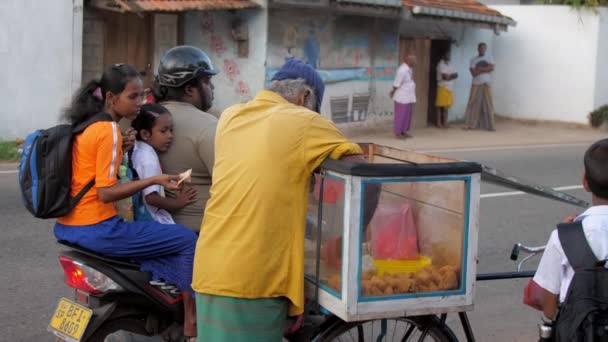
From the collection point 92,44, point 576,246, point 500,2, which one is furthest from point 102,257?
point 500,2

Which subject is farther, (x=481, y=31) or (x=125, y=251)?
(x=481, y=31)

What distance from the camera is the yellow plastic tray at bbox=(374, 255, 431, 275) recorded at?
3.35 meters

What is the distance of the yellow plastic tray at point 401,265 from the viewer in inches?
132

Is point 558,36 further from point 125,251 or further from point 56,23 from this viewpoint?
point 125,251

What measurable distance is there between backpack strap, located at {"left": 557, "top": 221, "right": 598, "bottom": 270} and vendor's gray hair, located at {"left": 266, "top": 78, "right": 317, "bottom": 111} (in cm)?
107

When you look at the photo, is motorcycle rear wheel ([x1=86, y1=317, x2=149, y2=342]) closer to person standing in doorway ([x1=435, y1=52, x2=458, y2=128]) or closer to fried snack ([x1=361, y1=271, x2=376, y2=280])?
fried snack ([x1=361, y1=271, x2=376, y2=280])

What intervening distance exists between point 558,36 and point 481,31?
1.95m

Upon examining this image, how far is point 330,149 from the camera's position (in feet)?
10.4

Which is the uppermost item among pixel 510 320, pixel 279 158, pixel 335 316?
pixel 279 158

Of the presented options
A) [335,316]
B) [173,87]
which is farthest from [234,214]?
[173,87]

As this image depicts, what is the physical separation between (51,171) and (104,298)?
63 centimetres

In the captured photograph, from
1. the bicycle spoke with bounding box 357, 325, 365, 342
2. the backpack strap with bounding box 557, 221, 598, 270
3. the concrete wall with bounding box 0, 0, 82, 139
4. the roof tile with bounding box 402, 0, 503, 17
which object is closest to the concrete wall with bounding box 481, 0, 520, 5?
the roof tile with bounding box 402, 0, 503, 17

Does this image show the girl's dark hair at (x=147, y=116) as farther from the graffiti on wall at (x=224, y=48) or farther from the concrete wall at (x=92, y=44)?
the graffiti on wall at (x=224, y=48)

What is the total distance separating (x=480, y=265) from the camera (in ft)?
23.7
